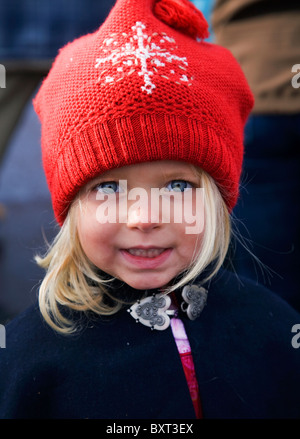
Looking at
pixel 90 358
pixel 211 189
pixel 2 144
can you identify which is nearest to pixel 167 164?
pixel 211 189

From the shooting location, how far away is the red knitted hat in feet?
3.06

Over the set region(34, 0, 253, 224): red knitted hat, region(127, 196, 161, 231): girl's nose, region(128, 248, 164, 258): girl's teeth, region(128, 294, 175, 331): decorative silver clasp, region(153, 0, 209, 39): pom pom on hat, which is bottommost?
region(128, 294, 175, 331): decorative silver clasp

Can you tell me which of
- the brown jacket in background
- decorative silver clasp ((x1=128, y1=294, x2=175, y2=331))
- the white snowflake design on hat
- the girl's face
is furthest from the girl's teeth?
the brown jacket in background

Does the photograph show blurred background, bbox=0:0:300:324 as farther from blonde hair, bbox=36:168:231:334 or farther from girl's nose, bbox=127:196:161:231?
girl's nose, bbox=127:196:161:231

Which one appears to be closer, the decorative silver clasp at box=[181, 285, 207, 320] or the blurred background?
the decorative silver clasp at box=[181, 285, 207, 320]

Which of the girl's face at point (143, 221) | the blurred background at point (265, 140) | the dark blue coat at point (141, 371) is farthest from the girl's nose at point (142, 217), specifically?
the blurred background at point (265, 140)

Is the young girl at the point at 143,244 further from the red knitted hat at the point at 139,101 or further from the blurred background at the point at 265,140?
the blurred background at the point at 265,140

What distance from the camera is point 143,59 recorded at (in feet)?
3.13

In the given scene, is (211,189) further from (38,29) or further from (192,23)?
(38,29)

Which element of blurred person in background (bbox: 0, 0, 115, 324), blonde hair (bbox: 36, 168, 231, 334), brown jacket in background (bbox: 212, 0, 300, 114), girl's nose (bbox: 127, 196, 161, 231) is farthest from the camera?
blurred person in background (bbox: 0, 0, 115, 324)

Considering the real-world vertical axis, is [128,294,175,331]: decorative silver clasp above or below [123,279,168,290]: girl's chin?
below

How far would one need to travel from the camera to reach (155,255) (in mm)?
993

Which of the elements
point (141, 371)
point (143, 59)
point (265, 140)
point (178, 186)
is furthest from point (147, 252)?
point (265, 140)

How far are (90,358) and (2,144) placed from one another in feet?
4.94
